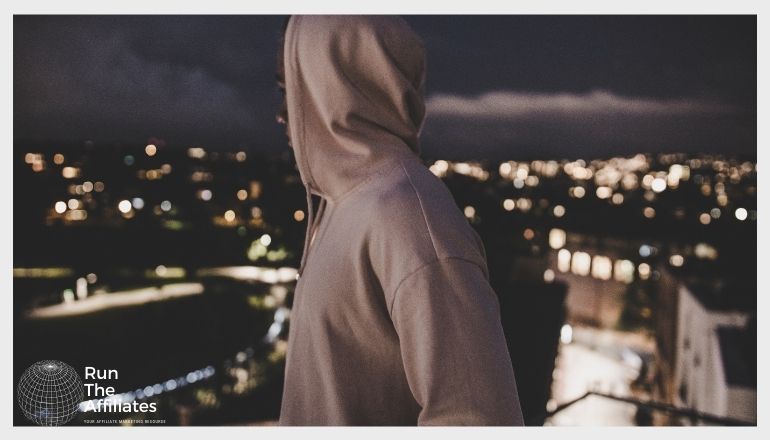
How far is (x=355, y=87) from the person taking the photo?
2.36 ft

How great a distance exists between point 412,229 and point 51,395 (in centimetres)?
160

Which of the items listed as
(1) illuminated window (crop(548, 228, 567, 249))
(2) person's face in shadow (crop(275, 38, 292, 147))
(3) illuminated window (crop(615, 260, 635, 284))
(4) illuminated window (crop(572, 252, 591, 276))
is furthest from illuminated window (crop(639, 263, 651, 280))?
(2) person's face in shadow (crop(275, 38, 292, 147))

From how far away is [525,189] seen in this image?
56.9 ft

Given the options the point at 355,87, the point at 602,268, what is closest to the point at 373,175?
the point at 355,87

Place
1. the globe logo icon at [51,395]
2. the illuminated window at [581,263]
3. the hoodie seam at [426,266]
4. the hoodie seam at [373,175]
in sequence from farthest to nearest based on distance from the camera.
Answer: the illuminated window at [581,263] < the globe logo icon at [51,395] < the hoodie seam at [373,175] < the hoodie seam at [426,266]

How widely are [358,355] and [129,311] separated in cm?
1939

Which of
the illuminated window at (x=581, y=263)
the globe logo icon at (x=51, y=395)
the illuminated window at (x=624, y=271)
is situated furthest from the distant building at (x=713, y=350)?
the globe logo icon at (x=51, y=395)

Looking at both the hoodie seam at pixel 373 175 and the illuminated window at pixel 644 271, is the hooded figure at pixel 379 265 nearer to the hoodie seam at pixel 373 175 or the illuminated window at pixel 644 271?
the hoodie seam at pixel 373 175

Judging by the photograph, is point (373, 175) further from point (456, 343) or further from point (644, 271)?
point (644, 271)

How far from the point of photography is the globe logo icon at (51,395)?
5.21 ft

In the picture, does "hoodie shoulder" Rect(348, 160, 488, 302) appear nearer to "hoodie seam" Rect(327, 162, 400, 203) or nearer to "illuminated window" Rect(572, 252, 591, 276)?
"hoodie seam" Rect(327, 162, 400, 203)

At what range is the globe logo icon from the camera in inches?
Result: 62.5
